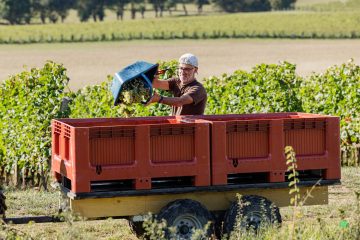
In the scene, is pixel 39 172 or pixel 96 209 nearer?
pixel 96 209

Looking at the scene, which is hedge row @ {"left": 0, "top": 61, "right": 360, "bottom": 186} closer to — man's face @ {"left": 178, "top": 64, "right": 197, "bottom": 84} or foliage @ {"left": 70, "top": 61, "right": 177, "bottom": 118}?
foliage @ {"left": 70, "top": 61, "right": 177, "bottom": 118}

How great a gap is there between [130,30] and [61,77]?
244ft

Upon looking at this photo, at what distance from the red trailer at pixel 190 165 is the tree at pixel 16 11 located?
10945 centimetres

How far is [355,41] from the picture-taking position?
256ft

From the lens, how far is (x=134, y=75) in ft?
35.2

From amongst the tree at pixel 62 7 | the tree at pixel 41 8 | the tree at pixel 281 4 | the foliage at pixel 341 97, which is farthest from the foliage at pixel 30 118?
the tree at pixel 281 4

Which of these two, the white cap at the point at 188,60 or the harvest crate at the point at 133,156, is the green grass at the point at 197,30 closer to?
the white cap at the point at 188,60

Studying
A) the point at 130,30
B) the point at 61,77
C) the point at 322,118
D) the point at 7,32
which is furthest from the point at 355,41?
the point at 322,118

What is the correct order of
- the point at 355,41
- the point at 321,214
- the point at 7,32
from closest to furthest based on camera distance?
the point at 321,214 < the point at 355,41 < the point at 7,32

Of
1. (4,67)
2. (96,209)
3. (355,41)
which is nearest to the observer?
(96,209)

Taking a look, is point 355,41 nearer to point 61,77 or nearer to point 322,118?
point 61,77

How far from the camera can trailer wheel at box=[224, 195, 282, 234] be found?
10.3 metres

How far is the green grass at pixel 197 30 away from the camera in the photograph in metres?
86.2

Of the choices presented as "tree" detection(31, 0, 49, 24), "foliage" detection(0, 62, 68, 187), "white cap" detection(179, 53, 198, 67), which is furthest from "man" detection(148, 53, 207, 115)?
"tree" detection(31, 0, 49, 24)
